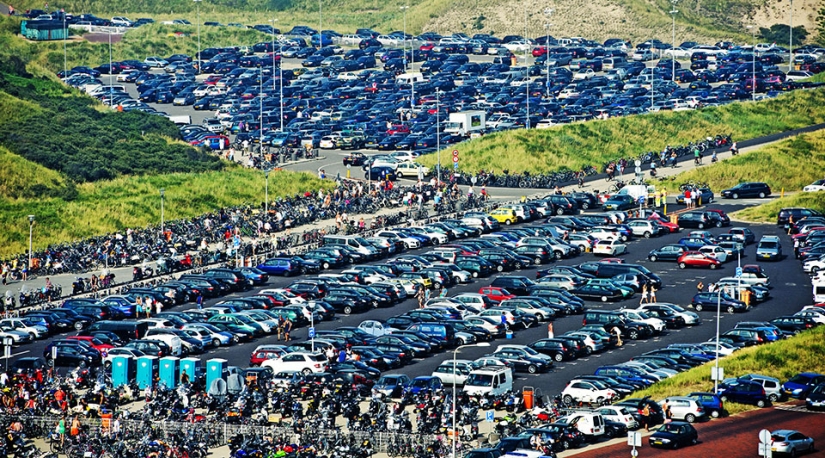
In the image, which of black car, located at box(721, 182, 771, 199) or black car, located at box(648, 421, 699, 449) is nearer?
black car, located at box(648, 421, 699, 449)

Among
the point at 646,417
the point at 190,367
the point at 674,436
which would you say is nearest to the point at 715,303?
the point at 646,417

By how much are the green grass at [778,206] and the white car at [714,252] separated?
15789 mm

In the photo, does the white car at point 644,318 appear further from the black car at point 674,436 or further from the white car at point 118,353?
the white car at point 118,353

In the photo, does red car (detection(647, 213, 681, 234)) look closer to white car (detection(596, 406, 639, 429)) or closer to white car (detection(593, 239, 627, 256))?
white car (detection(593, 239, 627, 256))

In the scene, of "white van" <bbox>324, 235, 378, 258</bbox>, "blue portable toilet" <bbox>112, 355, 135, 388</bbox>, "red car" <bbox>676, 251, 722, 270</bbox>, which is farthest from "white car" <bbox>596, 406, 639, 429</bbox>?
"white van" <bbox>324, 235, 378, 258</bbox>

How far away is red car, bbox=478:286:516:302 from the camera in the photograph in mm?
86250

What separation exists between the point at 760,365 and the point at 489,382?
1314 cm

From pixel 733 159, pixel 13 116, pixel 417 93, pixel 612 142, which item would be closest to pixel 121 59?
pixel 417 93

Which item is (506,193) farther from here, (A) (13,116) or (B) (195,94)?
(B) (195,94)

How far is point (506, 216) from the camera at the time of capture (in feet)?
358

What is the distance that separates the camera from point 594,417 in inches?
2349

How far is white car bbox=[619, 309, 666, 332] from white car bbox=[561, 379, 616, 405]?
1443 cm

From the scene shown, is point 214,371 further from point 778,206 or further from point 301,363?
point 778,206

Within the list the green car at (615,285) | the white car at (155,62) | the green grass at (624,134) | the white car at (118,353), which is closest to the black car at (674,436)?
the white car at (118,353)
